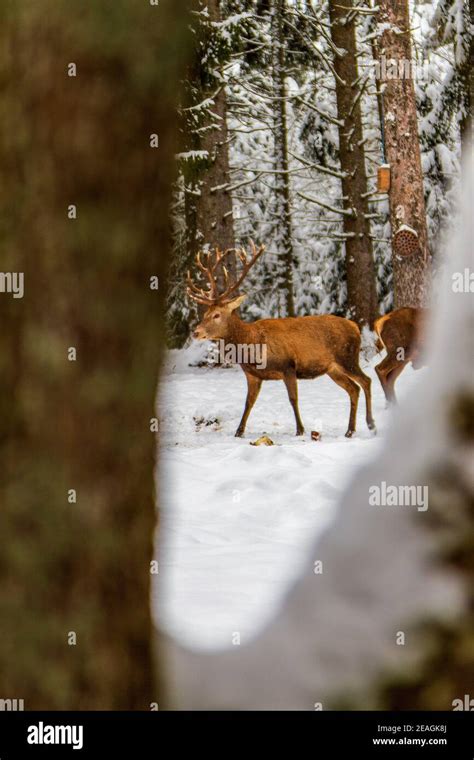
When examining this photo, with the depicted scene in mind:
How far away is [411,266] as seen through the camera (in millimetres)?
10930

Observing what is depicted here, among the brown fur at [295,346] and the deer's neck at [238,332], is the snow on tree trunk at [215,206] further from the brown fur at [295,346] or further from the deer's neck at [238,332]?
the deer's neck at [238,332]

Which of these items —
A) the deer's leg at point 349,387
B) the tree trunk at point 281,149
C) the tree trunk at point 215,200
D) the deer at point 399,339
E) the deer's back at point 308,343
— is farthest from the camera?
the tree trunk at point 281,149

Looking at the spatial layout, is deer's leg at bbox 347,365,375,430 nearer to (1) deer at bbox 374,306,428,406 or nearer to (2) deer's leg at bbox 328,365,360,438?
(2) deer's leg at bbox 328,365,360,438

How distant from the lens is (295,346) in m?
9.12

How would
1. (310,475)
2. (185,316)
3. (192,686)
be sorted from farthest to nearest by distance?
(185,316), (310,475), (192,686)

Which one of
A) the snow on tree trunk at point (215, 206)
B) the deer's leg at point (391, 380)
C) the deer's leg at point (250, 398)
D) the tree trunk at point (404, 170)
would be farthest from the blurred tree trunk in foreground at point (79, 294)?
the snow on tree trunk at point (215, 206)

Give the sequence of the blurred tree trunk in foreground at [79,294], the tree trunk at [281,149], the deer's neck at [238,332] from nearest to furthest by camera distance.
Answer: the blurred tree trunk in foreground at [79,294] < the deer's neck at [238,332] < the tree trunk at [281,149]

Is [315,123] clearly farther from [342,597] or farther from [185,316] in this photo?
[342,597]

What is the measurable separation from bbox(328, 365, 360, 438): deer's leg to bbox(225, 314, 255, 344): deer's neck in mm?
941

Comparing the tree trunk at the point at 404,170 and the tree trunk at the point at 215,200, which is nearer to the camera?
the tree trunk at the point at 404,170

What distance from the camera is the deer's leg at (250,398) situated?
8594 millimetres

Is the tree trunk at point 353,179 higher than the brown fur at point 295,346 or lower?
higher
